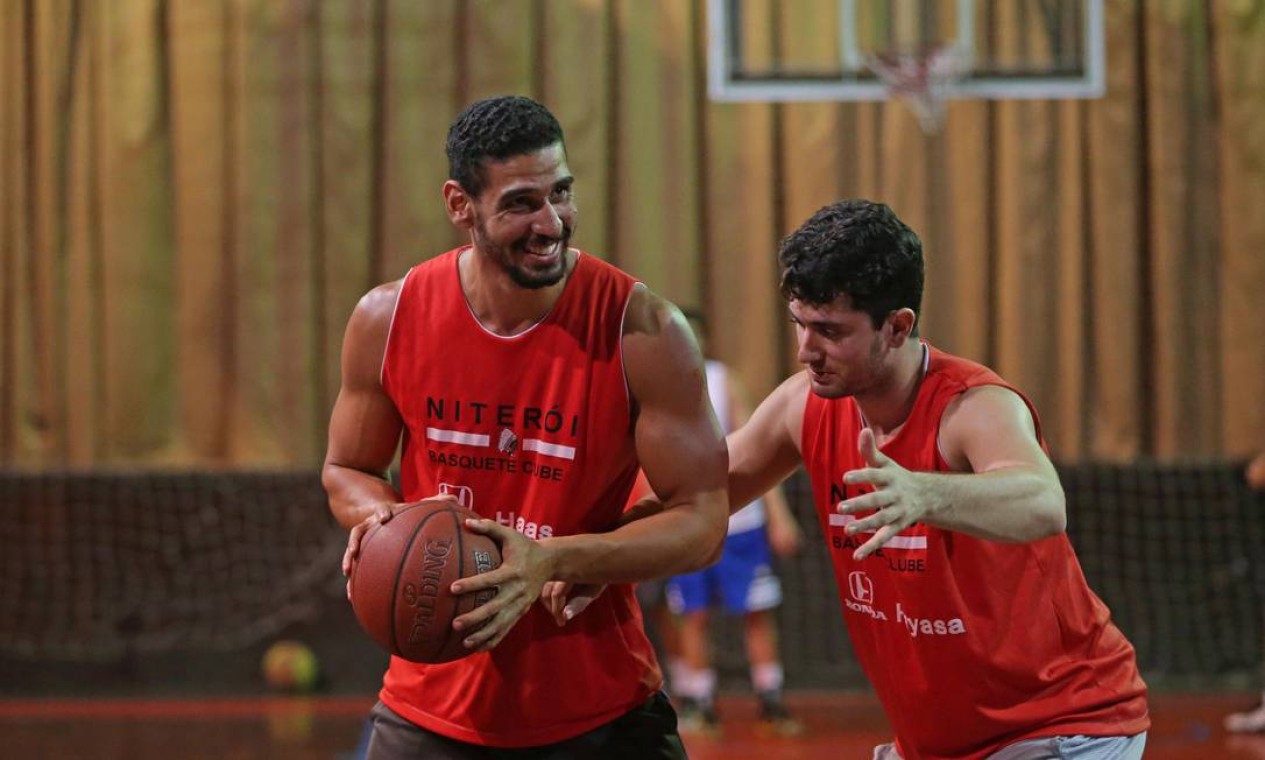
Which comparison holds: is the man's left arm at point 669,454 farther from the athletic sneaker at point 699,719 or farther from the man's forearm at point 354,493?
the athletic sneaker at point 699,719

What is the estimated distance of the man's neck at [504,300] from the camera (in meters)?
2.79

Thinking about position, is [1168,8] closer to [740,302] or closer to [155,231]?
[740,302]

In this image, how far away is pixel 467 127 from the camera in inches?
107

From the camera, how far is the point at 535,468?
276cm

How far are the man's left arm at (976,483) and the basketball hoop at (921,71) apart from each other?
5.14 m

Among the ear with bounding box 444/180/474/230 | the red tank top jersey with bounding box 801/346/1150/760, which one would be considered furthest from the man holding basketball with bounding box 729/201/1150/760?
the ear with bounding box 444/180/474/230

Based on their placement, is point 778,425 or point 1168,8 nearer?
point 778,425

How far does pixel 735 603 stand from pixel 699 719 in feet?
1.67

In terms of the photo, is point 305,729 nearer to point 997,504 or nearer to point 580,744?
point 580,744

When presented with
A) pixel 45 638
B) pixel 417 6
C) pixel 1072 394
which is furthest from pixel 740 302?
pixel 45 638

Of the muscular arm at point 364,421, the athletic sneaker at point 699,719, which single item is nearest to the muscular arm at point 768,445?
the muscular arm at point 364,421

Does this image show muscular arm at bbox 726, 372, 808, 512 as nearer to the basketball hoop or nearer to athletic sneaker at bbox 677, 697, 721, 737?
athletic sneaker at bbox 677, 697, 721, 737

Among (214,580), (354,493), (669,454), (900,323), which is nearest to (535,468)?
(669,454)

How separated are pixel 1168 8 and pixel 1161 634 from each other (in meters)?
3.15
